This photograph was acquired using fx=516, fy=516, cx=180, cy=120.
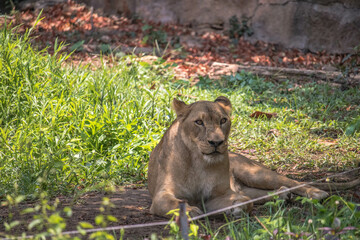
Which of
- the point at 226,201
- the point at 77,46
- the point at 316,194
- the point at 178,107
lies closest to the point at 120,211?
the point at 226,201

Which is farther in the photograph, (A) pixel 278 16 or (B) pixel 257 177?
(A) pixel 278 16

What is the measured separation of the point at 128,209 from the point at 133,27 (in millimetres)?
10314

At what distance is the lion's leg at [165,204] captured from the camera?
384 centimetres

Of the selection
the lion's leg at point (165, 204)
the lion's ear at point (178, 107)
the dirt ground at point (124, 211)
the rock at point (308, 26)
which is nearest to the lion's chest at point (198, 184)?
the lion's leg at point (165, 204)

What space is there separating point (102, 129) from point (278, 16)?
9.10m

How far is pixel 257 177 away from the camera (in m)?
4.72

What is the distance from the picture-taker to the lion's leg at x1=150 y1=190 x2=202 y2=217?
3.84 meters

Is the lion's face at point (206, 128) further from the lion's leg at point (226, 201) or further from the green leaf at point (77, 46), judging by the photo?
the green leaf at point (77, 46)

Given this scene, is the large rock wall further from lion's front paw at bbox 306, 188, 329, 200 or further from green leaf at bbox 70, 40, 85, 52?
lion's front paw at bbox 306, 188, 329, 200

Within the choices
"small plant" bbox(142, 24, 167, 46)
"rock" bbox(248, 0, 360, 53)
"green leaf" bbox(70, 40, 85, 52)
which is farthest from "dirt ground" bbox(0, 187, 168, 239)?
"rock" bbox(248, 0, 360, 53)

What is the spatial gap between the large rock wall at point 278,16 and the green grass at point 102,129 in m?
5.18

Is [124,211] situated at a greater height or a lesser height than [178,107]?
lesser

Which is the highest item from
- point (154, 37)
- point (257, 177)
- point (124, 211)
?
point (154, 37)

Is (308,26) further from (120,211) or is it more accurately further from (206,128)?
(120,211)
